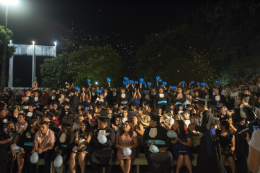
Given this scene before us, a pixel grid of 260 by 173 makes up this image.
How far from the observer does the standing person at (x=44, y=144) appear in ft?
19.7

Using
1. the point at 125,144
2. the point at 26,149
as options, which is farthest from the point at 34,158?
the point at 125,144

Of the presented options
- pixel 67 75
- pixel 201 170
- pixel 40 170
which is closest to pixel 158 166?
pixel 201 170

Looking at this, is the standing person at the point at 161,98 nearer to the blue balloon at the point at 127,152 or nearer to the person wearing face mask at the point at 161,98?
the person wearing face mask at the point at 161,98

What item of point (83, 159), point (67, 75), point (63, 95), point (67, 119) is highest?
point (67, 75)

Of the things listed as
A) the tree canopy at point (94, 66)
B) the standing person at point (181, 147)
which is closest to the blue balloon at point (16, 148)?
the standing person at point (181, 147)

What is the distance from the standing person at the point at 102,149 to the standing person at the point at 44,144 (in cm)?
109

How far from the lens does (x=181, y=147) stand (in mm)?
5906

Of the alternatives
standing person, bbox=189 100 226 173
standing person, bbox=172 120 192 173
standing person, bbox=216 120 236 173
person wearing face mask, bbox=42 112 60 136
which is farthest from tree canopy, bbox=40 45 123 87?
standing person, bbox=189 100 226 173

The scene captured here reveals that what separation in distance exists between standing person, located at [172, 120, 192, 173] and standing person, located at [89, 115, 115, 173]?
5.31 feet

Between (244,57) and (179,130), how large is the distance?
2777 centimetres

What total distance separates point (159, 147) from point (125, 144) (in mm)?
874

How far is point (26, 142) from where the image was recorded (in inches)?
249

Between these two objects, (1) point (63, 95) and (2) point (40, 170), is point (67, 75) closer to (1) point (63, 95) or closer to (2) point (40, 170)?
(1) point (63, 95)

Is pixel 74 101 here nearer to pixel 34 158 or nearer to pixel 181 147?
pixel 34 158
